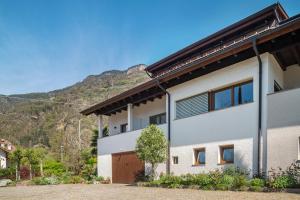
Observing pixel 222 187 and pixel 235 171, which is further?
pixel 235 171

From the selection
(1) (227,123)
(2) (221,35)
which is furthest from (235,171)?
(2) (221,35)

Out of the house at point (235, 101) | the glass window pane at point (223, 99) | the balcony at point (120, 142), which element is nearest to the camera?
the house at point (235, 101)

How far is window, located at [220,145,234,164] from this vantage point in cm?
1537

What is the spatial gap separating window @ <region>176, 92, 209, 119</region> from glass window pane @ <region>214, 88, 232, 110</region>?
600mm

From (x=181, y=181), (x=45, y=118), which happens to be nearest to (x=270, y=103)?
(x=181, y=181)

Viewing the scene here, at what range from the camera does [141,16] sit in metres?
21.4

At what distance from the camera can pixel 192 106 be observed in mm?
18406

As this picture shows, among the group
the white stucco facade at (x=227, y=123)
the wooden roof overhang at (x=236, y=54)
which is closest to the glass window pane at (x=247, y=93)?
the white stucco facade at (x=227, y=123)

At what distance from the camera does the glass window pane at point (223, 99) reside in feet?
53.6

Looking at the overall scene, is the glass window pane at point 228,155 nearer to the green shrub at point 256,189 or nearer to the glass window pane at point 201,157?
the glass window pane at point 201,157

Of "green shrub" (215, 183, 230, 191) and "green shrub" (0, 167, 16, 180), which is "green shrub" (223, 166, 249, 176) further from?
"green shrub" (0, 167, 16, 180)

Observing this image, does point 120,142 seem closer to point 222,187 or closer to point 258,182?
point 222,187

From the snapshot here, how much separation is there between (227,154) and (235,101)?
2.37m

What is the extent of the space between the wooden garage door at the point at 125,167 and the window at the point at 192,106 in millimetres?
4511
